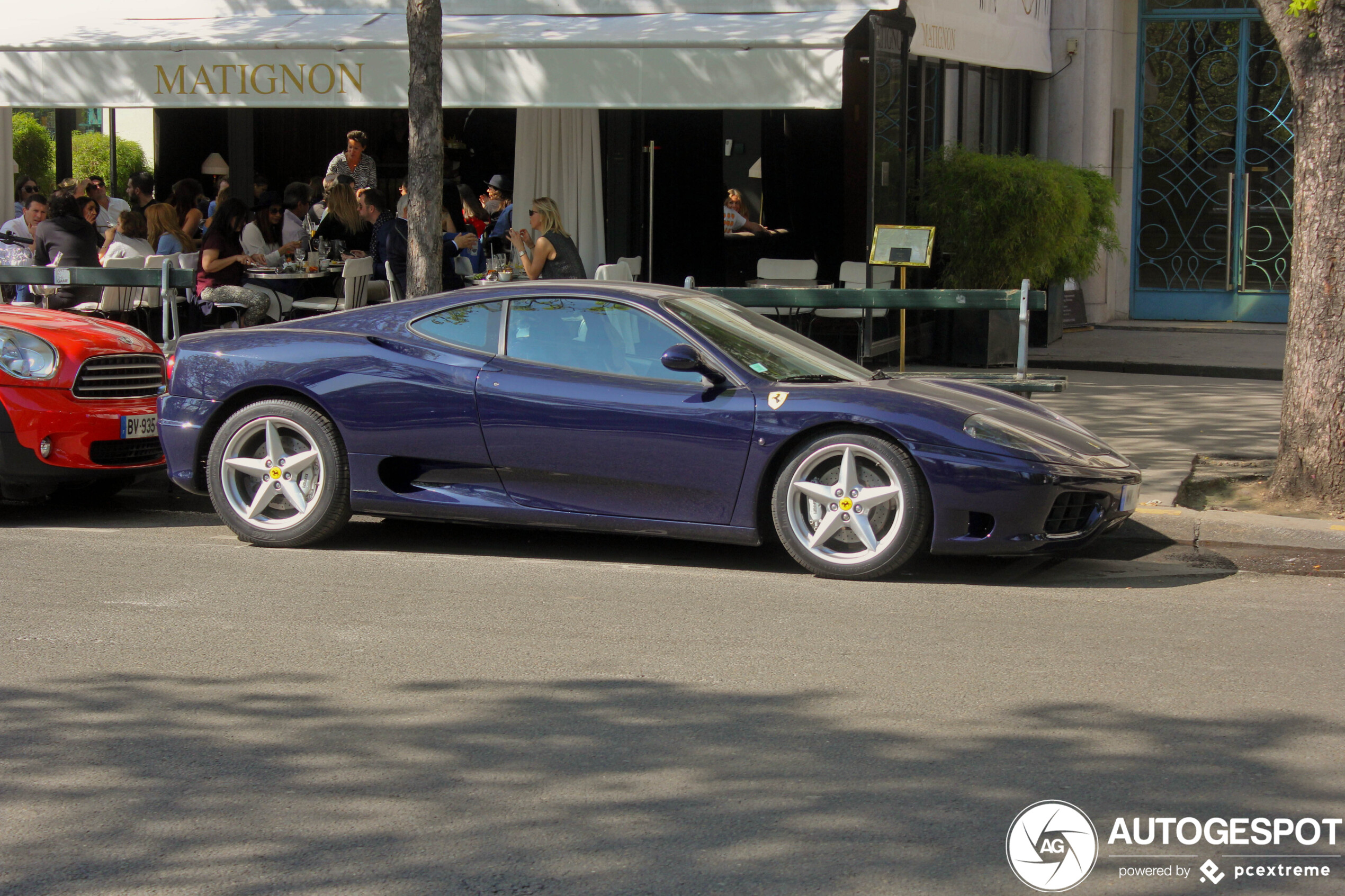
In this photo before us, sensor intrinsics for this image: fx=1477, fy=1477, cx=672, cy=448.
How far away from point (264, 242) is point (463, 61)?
319cm

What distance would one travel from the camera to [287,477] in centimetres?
725

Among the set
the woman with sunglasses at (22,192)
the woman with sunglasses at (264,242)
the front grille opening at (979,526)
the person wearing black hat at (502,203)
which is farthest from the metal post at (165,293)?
the woman with sunglasses at (22,192)

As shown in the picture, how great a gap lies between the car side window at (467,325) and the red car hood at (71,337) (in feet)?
6.80

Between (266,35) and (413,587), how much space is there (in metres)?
8.45

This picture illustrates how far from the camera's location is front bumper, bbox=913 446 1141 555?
250 inches

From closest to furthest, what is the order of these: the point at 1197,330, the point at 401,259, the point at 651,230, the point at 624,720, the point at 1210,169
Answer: the point at 624,720
the point at 401,259
the point at 651,230
the point at 1197,330
the point at 1210,169

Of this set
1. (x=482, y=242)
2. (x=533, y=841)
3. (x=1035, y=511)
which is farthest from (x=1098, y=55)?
(x=533, y=841)

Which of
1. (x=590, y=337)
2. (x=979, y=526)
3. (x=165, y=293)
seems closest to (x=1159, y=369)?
(x=979, y=526)

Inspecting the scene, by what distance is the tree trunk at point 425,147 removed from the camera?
9.81 meters

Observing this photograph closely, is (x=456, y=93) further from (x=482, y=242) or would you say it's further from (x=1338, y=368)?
(x=1338, y=368)

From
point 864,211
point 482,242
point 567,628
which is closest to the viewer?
point 567,628

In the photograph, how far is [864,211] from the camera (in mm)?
14008

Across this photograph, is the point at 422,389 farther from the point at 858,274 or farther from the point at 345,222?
the point at 858,274

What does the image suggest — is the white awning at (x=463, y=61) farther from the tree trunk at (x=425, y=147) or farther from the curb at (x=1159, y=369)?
the curb at (x=1159, y=369)
